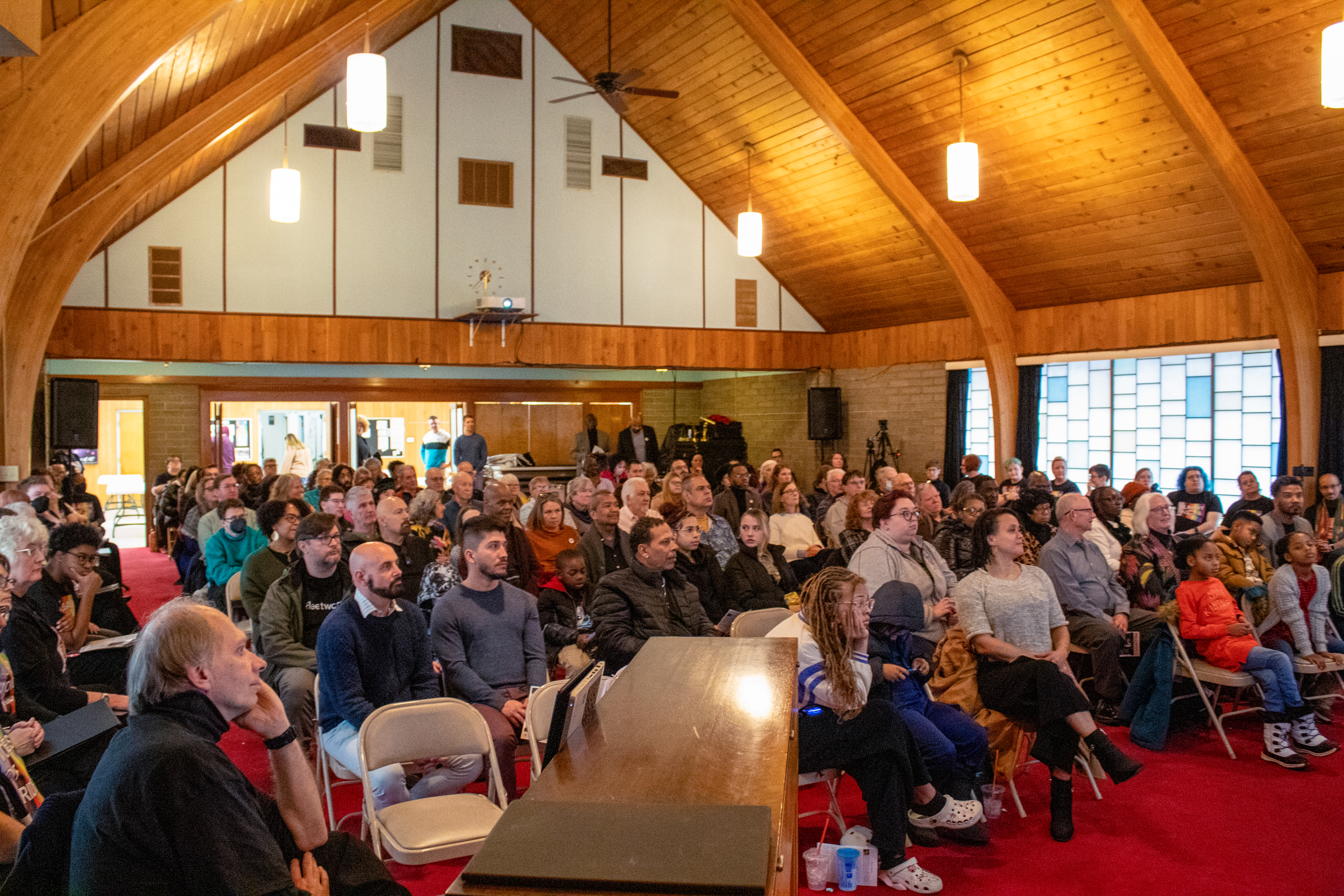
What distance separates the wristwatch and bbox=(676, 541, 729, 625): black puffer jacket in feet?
9.95

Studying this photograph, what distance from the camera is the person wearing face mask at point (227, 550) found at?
18.7 ft

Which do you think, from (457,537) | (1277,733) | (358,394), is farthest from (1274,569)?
(358,394)

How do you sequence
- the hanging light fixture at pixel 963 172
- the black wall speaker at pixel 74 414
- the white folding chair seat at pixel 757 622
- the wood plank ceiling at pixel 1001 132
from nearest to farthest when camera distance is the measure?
the white folding chair seat at pixel 757 622, the wood plank ceiling at pixel 1001 132, the hanging light fixture at pixel 963 172, the black wall speaker at pixel 74 414

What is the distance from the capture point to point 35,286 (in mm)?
8703

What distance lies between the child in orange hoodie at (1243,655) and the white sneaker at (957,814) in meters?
1.90

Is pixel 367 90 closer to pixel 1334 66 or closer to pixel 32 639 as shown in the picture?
pixel 32 639

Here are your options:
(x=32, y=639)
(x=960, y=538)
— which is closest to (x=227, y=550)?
(x=32, y=639)

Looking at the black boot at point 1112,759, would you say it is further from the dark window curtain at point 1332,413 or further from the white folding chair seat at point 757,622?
the dark window curtain at point 1332,413

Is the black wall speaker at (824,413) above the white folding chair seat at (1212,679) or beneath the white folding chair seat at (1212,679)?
above

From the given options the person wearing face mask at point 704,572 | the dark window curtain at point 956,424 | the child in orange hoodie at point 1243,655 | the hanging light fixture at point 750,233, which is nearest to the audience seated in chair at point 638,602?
the person wearing face mask at point 704,572

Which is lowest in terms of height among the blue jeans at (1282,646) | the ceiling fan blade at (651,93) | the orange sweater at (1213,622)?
the blue jeans at (1282,646)

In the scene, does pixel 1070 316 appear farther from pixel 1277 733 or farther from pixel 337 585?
pixel 337 585

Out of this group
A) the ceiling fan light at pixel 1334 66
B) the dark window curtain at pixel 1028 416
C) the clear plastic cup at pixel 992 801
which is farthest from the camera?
the dark window curtain at pixel 1028 416

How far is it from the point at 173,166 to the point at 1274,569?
8.92m
